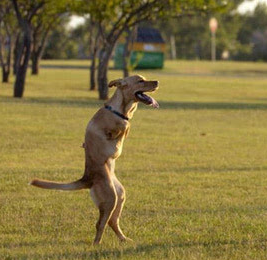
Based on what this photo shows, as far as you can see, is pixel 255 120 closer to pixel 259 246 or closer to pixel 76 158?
pixel 76 158

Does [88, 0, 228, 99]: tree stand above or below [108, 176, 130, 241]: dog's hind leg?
above

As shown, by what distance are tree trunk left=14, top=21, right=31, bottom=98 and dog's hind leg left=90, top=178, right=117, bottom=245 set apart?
2502 centimetres

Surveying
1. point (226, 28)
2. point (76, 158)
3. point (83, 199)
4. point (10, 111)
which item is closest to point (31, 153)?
point (76, 158)

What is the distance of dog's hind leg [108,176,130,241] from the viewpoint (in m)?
8.79

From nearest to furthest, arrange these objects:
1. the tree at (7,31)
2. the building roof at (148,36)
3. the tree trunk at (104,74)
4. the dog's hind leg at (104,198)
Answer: the dog's hind leg at (104,198), the tree trunk at (104,74), the tree at (7,31), the building roof at (148,36)

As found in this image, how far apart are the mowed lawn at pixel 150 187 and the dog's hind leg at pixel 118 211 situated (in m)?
0.14

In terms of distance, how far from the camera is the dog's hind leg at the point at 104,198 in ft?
28.0

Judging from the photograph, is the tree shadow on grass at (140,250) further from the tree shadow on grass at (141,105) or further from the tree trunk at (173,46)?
the tree trunk at (173,46)

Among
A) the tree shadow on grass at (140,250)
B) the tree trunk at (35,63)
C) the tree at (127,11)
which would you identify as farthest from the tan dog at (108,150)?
the tree trunk at (35,63)

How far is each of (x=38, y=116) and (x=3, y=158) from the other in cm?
970

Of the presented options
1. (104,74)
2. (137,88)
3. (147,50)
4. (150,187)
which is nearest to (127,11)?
(104,74)

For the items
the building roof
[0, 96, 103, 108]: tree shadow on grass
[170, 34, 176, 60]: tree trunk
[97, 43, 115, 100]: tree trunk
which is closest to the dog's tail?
[0, 96, 103, 108]: tree shadow on grass

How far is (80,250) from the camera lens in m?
8.44

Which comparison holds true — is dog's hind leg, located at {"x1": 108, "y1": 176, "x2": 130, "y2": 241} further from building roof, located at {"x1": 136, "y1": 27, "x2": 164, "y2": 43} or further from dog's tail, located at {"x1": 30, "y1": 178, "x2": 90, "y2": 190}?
building roof, located at {"x1": 136, "y1": 27, "x2": 164, "y2": 43}
